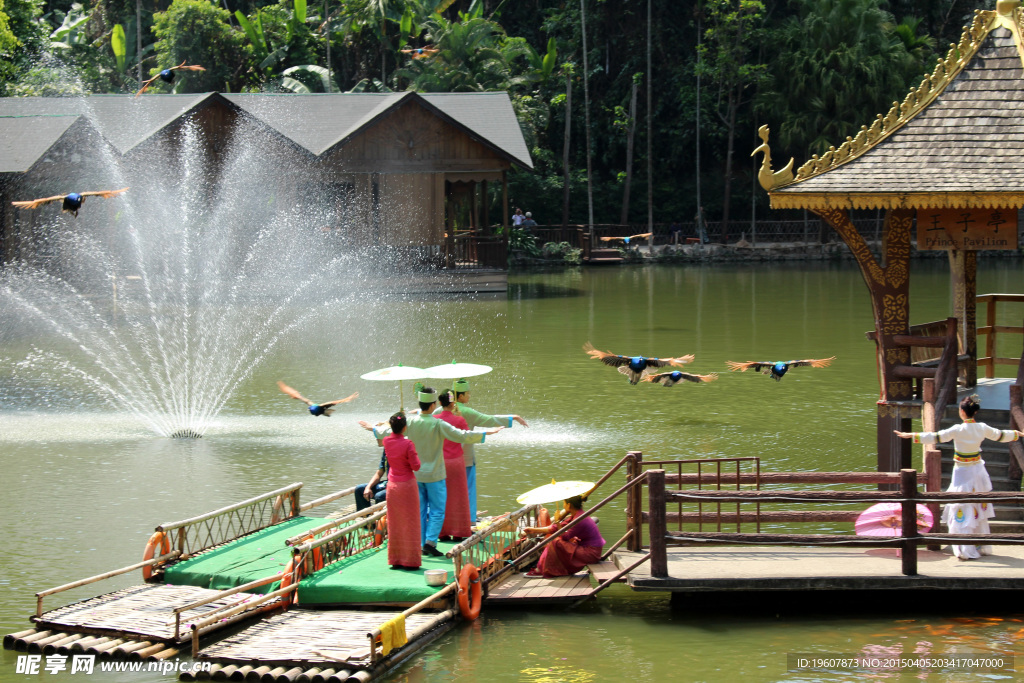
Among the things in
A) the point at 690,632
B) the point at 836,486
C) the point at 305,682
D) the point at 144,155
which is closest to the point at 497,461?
the point at 836,486

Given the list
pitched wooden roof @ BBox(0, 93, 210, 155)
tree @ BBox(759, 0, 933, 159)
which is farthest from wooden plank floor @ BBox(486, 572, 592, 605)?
tree @ BBox(759, 0, 933, 159)

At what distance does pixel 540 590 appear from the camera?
1080 cm

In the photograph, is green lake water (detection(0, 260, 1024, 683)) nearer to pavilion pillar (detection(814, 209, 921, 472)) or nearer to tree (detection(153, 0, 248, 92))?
pavilion pillar (detection(814, 209, 921, 472))

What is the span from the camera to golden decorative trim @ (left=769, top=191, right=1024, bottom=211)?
41.9 ft

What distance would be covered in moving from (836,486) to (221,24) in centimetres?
4546

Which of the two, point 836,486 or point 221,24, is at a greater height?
point 221,24

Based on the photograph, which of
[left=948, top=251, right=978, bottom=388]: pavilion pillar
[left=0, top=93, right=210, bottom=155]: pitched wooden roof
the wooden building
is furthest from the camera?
[left=0, top=93, right=210, bottom=155]: pitched wooden roof

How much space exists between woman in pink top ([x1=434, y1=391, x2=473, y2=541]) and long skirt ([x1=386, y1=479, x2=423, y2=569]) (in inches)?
30.5

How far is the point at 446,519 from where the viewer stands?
1156 centimetres

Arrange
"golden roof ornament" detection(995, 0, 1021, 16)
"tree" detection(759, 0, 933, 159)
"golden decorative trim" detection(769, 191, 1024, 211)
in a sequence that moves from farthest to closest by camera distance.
→ "tree" detection(759, 0, 933, 159) → "golden roof ornament" detection(995, 0, 1021, 16) → "golden decorative trim" detection(769, 191, 1024, 211)

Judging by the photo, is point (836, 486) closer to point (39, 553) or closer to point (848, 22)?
point (39, 553)

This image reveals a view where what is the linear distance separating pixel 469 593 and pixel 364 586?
0.89 meters

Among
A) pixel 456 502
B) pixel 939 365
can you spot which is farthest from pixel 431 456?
pixel 939 365

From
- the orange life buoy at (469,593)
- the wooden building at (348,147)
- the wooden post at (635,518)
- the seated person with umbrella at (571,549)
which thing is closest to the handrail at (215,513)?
the orange life buoy at (469,593)
